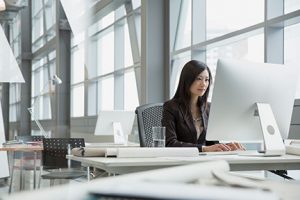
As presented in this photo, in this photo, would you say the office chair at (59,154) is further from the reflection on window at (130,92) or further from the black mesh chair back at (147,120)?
the reflection on window at (130,92)

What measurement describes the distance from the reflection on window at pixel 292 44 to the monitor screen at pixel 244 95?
4.99ft

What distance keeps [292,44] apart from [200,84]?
127cm

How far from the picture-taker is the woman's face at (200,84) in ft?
9.58

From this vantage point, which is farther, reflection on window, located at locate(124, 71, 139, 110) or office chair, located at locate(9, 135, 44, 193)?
reflection on window, located at locate(124, 71, 139, 110)

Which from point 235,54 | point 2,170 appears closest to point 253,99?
point 235,54

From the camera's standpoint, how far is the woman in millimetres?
2930

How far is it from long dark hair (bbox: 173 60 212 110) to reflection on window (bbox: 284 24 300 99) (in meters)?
1.05

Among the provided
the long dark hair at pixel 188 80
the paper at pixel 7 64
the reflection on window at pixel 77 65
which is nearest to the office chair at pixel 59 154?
the long dark hair at pixel 188 80

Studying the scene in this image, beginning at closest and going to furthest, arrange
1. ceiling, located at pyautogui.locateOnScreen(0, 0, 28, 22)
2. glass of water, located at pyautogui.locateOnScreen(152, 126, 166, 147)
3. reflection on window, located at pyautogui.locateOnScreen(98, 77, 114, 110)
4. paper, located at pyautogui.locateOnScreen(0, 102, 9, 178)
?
glass of water, located at pyautogui.locateOnScreen(152, 126, 166, 147), paper, located at pyautogui.locateOnScreen(0, 102, 9, 178), ceiling, located at pyautogui.locateOnScreen(0, 0, 28, 22), reflection on window, located at pyautogui.locateOnScreen(98, 77, 114, 110)

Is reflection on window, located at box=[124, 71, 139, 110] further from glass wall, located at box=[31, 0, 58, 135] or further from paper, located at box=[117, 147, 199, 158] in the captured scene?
paper, located at box=[117, 147, 199, 158]

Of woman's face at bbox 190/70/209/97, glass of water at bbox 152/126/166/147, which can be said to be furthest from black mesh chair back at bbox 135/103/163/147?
glass of water at bbox 152/126/166/147

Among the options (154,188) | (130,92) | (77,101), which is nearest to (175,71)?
(130,92)

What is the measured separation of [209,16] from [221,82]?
3394 mm

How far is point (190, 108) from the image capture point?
301 centimetres
